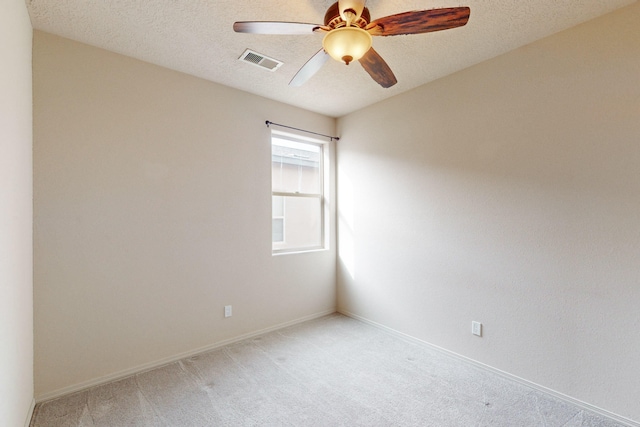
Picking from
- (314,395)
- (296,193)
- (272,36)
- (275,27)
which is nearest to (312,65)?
(275,27)

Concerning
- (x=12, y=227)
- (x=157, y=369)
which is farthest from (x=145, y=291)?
(x=12, y=227)

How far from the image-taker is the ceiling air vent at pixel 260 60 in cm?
247

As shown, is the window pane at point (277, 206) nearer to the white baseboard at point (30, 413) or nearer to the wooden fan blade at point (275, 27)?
the wooden fan blade at point (275, 27)

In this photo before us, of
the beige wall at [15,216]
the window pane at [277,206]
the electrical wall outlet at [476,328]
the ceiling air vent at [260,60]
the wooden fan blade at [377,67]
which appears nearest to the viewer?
the beige wall at [15,216]

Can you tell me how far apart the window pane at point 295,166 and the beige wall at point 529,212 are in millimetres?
982

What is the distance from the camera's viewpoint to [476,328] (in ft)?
8.62

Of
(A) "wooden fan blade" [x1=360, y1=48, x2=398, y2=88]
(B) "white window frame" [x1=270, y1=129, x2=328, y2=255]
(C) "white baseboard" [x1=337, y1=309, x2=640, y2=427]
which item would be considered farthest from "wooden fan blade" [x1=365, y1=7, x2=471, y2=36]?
(C) "white baseboard" [x1=337, y1=309, x2=640, y2=427]

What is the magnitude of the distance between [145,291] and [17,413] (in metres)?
1.05

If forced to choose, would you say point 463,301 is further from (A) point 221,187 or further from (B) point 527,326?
(A) point 221,187


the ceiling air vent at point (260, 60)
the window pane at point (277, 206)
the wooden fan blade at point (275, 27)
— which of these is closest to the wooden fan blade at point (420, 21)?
the wooden fan blade at point (275, 27)

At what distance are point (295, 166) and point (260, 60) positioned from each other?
1.48 meters

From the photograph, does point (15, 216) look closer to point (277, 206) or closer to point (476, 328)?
point (277, 206)

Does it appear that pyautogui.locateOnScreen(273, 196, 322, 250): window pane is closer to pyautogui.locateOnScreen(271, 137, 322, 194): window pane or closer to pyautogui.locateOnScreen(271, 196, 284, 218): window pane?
pyautogui.locateOnScreen(271, 196, 284, 218): window pane

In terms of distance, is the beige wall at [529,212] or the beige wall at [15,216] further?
the beige wall at [529,212]
